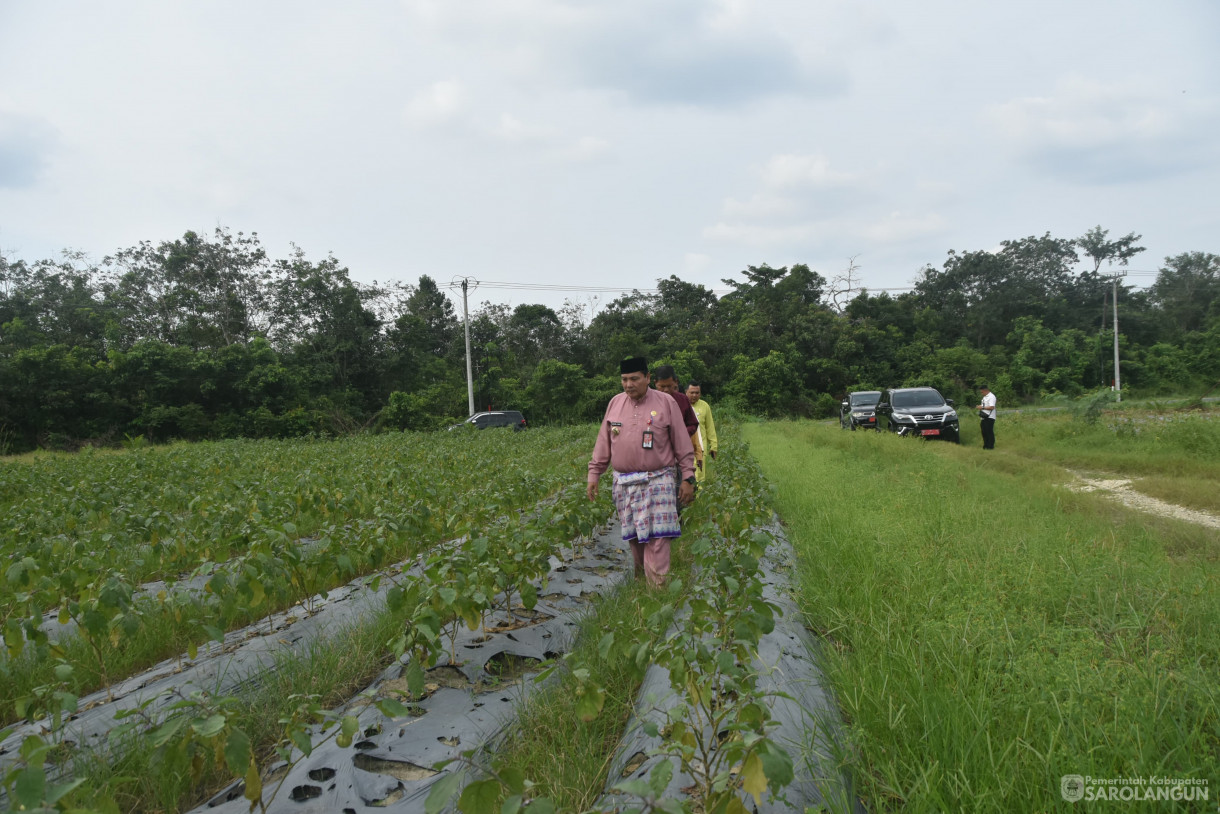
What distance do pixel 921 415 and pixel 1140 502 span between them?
785 centimetres

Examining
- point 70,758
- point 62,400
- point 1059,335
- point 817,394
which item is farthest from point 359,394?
point 1059,335

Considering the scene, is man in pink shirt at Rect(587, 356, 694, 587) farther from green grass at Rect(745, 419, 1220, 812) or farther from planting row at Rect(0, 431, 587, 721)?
planting row at Rect(0, 431, 587, 721)

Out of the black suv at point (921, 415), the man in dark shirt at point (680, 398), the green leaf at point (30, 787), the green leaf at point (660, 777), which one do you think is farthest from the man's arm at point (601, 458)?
the black suv at point (921, 415)

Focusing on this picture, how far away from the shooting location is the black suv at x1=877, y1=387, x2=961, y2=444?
48.2ft

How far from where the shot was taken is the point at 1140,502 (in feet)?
23.9

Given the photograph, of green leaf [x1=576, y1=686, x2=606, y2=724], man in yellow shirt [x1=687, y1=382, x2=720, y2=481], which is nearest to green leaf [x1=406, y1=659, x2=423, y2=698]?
green leaf [x1=576, y1=686, x2=606, y2=724]

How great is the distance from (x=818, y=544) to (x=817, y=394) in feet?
99.0

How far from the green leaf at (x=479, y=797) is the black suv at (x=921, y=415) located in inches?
580

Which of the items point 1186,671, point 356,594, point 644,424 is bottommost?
point 356,594

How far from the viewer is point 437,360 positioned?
109 ft

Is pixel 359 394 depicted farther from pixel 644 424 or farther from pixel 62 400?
pixel 644 424

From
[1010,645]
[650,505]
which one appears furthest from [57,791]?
[650,505]

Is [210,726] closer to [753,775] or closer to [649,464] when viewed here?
[753,775]

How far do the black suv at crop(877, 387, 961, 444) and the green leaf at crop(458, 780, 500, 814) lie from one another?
14729 millimetres
